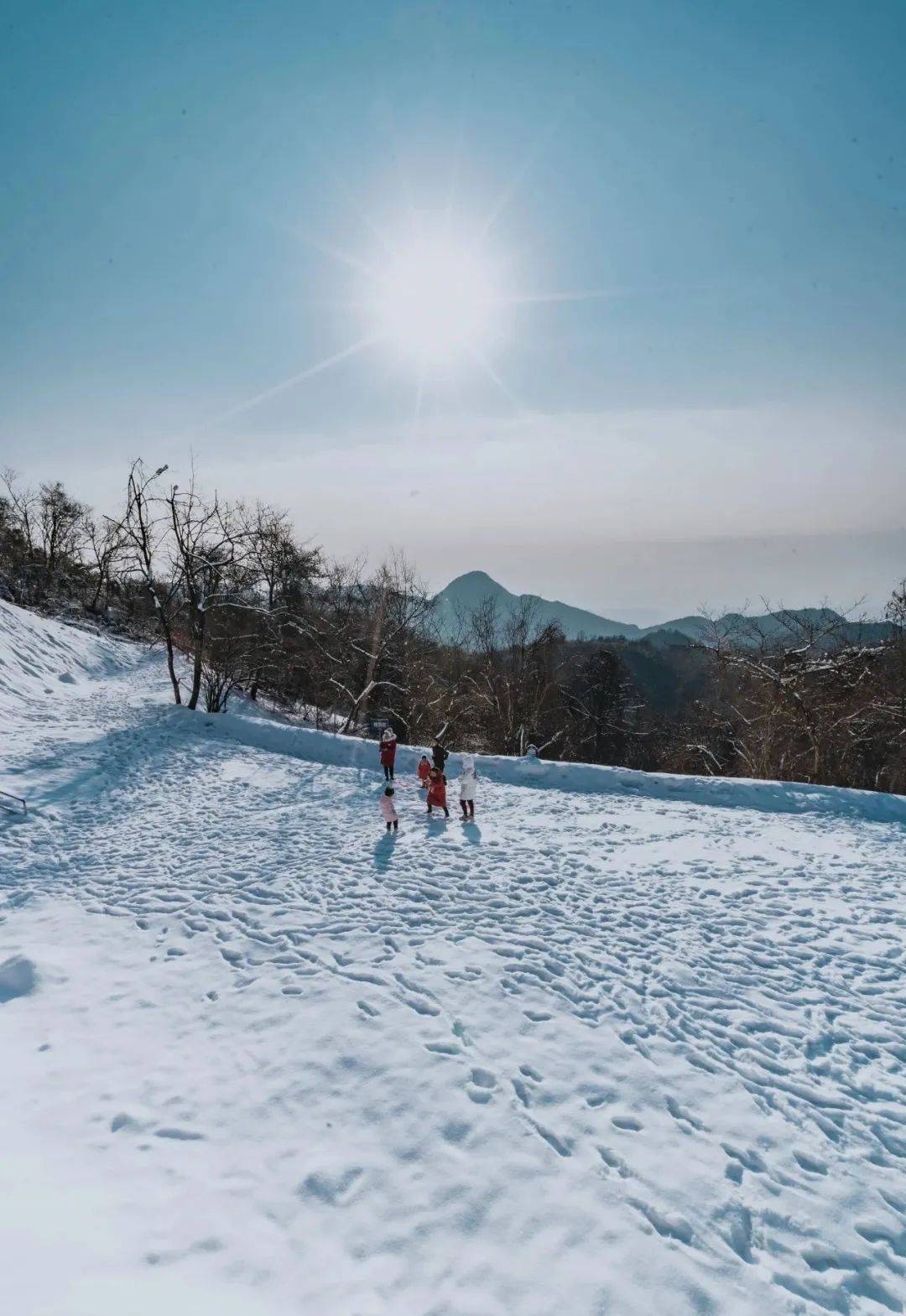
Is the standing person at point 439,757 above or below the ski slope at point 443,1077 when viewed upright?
above

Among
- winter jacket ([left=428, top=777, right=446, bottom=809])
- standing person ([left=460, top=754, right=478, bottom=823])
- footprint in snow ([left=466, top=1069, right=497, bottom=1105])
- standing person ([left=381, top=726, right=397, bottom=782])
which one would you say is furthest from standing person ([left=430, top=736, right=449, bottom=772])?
footprint in snow ([left=466, top=1069, right=497, bottom=1105])

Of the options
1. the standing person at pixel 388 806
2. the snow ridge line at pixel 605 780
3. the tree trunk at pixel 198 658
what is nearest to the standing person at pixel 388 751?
the snow ridge line at pixel 605 780

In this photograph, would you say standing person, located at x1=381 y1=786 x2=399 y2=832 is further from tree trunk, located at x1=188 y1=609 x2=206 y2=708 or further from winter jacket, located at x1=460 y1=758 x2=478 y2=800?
tree trunk, located at x1=188 y1=609 x2=206 y2=708

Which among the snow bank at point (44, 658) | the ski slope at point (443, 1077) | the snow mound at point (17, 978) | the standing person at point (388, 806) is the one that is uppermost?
the snow bank at point (44, 658)

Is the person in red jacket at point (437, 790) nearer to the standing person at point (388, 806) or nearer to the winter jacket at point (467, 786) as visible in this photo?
the winter jacket at point (467, 786)

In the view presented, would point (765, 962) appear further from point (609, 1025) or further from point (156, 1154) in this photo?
point (156, 1154)

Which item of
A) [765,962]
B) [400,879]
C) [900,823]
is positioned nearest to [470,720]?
[900,823]

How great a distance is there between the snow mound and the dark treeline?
47.7ft

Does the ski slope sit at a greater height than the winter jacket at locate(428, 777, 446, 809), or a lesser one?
lesser

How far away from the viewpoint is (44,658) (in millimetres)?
24531

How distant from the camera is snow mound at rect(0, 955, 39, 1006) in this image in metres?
5.98

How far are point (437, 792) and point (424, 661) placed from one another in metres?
19.4

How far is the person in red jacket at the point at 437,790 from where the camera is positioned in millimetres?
12719

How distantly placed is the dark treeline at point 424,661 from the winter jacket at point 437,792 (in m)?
11.2
